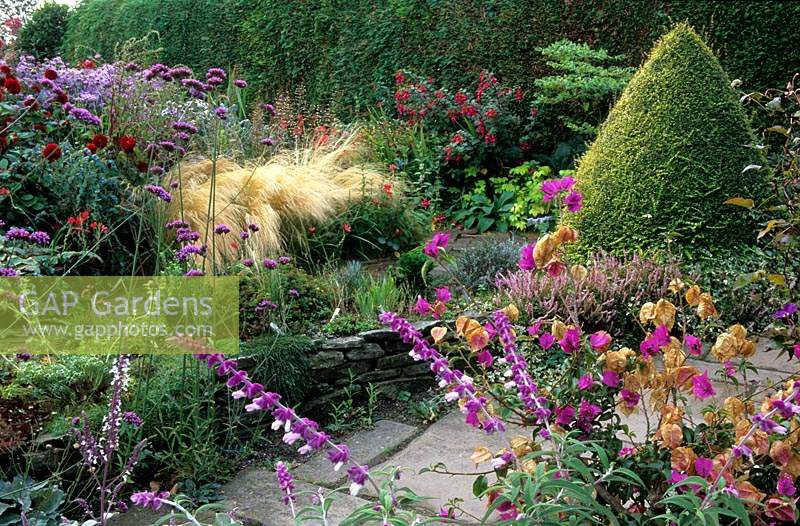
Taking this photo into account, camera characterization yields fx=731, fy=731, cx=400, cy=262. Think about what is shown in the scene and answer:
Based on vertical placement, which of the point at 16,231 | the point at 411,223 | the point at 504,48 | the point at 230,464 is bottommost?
the point at 230,464

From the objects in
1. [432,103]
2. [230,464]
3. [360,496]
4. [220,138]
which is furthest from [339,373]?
[432,103]

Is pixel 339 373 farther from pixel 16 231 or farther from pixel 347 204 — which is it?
pixel 347 204

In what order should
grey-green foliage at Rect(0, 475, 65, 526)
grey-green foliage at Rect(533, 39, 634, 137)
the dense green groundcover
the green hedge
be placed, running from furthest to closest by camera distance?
the green hedge < grey-green foliage at Rect(533, 39, 634, 137) < the dense green groundcover < grey-green foliage at Rect(0, 475, 65, 526)

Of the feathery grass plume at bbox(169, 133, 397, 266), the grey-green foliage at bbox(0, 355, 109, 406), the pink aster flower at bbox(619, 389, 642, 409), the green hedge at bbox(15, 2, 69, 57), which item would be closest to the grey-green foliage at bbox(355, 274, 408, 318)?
the feathery grass plume at bbox(169, 133, 397, 266)

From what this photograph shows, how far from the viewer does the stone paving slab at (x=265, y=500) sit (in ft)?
7.55

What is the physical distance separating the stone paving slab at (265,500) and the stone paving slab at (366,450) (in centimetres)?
9

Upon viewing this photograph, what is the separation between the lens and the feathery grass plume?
4.50m

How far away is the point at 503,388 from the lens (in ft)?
6.23

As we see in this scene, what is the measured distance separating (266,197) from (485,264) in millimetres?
1543

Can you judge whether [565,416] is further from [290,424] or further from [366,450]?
[366,450]

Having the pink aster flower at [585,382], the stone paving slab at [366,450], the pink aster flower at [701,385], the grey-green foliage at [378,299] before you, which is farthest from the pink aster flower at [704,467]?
the grey-green foliage at [378,299]

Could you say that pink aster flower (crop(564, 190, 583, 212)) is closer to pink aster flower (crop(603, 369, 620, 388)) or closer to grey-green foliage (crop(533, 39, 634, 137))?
pink aster flower (crop(603, 369, 620, 388))

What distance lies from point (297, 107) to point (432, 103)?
290 cm

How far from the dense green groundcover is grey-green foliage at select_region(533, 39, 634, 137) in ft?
0.92
